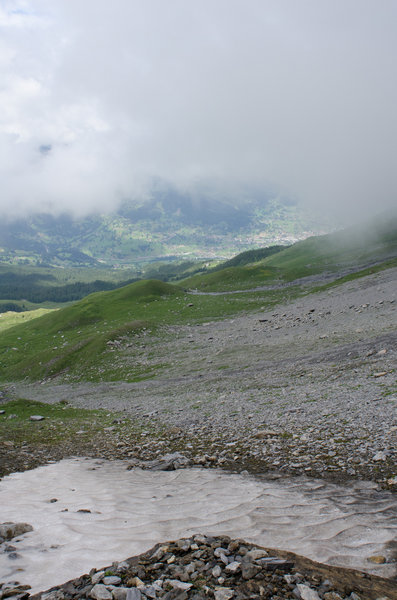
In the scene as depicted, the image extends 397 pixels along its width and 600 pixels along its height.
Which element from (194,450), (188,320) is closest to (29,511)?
(194,450)

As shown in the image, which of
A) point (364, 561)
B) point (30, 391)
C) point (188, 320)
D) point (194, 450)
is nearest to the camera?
point (364, 561)

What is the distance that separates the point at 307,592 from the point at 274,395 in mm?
19465

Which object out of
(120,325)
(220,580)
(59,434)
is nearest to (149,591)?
(220,580)

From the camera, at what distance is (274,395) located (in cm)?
2388

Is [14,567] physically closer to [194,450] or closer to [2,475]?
[2,475]

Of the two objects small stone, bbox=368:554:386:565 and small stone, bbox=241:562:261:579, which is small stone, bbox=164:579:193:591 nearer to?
small stone, bbox=241:562:261:579

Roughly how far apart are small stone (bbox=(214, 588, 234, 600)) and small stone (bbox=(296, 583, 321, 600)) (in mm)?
1008

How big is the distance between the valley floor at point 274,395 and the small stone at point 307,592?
6.53m

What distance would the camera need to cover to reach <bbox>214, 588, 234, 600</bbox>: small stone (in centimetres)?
496

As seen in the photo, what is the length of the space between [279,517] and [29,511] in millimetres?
6723

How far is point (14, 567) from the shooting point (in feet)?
20.1

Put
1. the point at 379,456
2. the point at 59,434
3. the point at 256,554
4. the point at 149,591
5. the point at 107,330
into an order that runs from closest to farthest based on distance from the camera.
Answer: the point at 149,591, the point at 256,554, the point at 379,456, the point at 59,434, the point at 107,330

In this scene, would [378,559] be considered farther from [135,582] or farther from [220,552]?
[135,582]

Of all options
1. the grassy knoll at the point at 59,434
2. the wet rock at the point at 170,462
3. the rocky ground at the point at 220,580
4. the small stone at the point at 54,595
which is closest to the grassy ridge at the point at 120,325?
the grassy knoll at the point at 59,434
